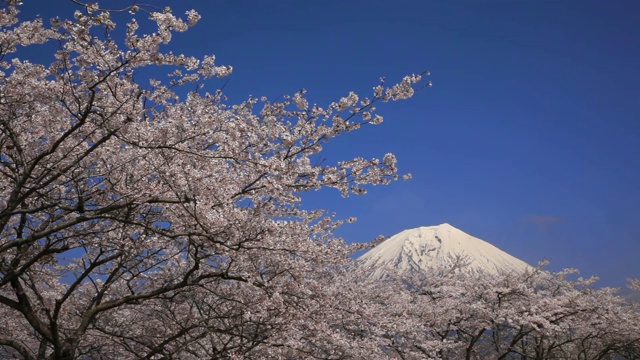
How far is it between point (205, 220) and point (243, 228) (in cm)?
52

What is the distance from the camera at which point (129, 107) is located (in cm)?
485

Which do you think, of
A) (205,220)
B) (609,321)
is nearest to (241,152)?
(205,220)

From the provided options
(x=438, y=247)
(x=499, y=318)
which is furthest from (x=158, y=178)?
(x=438, y=247)

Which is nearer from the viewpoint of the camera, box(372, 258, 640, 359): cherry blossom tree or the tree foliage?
the tree foliage

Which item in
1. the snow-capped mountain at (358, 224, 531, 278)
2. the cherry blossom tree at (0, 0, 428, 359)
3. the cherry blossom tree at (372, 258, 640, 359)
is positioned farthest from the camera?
the snow-capped mountain at (358, 224, 531, 278)

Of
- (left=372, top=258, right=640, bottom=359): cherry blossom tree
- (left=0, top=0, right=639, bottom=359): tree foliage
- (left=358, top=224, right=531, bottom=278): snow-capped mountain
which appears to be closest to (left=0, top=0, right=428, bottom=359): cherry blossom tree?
(left=0, top=0, right=639, bottom=359): tree foliage

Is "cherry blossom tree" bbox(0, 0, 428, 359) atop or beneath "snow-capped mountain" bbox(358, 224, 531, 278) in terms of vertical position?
beneath

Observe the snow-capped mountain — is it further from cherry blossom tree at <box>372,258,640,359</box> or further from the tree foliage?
the tree foliage

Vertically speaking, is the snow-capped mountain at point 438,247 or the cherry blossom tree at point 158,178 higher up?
the snow-capped mountain at point 438,247

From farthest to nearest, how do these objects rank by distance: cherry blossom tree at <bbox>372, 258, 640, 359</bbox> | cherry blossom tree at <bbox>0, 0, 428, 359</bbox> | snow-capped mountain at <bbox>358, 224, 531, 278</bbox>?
snow-capped mountain at <bbox>358, 224, 531, 278</bbox>, cherry blossom tree at <bbox>372, 258, 640, 359</bbox>, cherry blossom tree at <bbox>0, 0, 428, 359</bbox>

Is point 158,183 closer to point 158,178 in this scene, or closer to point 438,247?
point 158,178

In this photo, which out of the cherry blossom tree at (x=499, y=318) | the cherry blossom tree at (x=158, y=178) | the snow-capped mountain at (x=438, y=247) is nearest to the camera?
the cherry blossom tree at (x=158, y=178)

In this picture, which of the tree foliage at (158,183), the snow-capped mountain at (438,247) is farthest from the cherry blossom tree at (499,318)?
the snow-capped mountain at (438,247)

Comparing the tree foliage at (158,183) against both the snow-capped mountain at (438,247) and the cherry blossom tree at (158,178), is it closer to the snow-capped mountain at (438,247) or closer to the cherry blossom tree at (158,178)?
the cherry blossom tree at (158,178)
